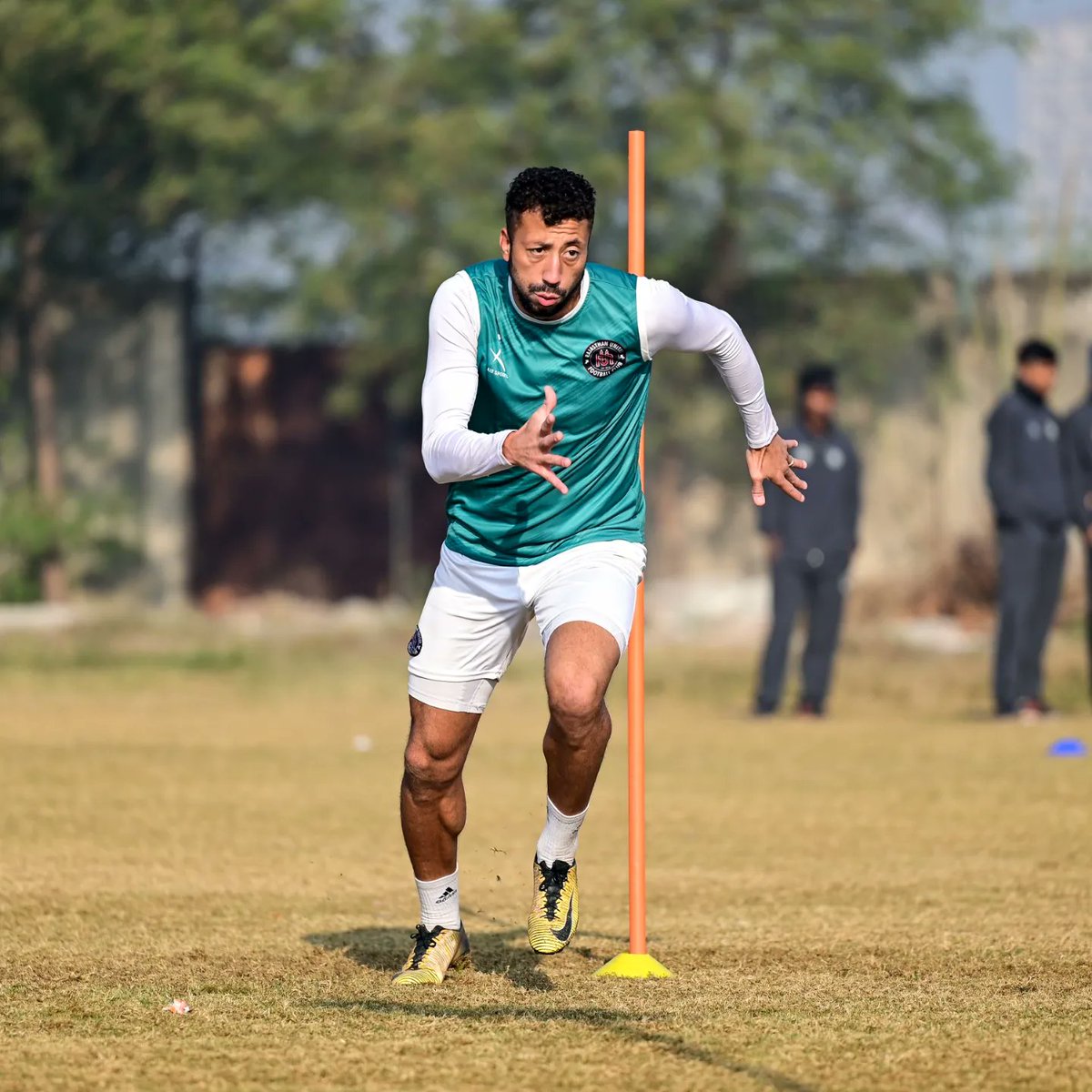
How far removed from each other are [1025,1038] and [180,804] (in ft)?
20.4

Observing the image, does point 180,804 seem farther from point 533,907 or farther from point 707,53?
point 707,53

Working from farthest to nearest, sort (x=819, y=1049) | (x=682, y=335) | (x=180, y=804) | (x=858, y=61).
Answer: (x=858, y=61)
(x=180, y=804)
(x=682, y=335)
(x=819, y=1049)

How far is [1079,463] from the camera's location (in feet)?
48.7

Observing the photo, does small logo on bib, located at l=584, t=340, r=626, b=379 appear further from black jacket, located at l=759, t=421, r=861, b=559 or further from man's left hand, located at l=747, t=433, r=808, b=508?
black jacket, located at l=759, t=421, r=861, b=559

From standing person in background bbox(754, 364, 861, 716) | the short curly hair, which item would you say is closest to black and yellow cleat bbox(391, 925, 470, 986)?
the short curly hair

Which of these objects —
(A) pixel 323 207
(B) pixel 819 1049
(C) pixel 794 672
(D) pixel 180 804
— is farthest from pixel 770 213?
(B) pixel 819 1049

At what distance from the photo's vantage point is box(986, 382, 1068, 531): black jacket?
14.6 metres

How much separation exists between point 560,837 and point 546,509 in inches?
39.1

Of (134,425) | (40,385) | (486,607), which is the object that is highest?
(40,385)

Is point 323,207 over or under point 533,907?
over

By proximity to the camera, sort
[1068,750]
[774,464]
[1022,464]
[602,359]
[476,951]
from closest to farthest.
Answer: [602,359] < [774,464] < [476,951] < [1068,750] < [1022,464]

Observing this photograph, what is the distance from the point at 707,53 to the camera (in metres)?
23.1

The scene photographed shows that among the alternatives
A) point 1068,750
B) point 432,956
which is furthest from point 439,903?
point 1068,750

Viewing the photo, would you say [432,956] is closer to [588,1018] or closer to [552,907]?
[552,907]
